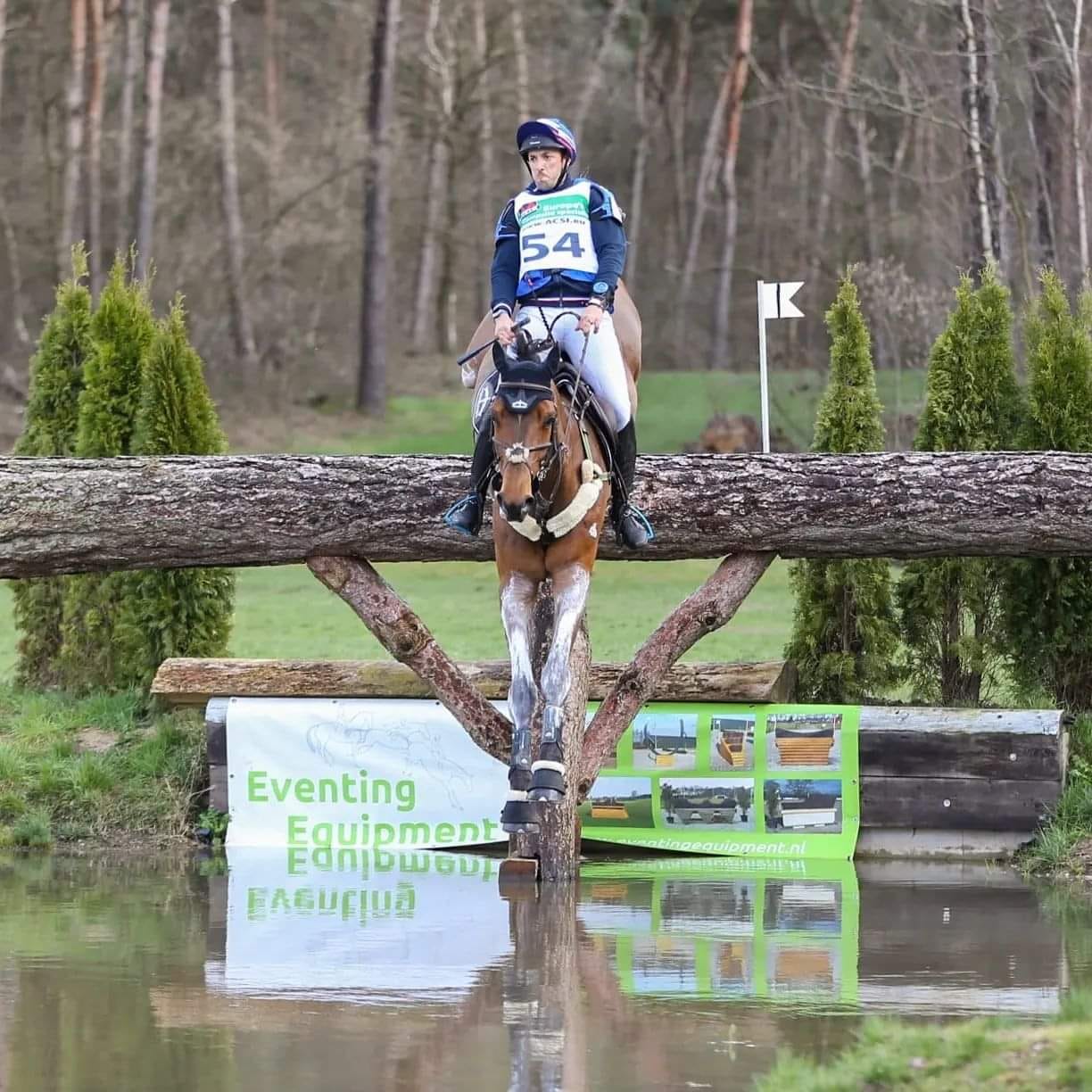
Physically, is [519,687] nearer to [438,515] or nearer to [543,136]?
[438,515]

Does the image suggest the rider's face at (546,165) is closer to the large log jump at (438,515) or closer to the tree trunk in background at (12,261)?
the large log jump at (438,515)

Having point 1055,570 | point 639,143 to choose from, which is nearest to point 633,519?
point 1055,570

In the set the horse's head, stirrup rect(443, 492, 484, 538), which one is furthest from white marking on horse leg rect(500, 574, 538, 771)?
the horse's head

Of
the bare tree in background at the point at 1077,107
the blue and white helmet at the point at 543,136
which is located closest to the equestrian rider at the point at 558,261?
the blue and white helmet at the point at 543,136

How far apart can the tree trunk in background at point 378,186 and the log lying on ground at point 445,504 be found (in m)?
25.9

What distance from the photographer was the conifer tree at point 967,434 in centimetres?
1049

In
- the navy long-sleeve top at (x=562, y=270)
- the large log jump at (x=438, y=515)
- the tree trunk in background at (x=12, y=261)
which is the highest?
the tree trunk in background at (x=12, y=261)

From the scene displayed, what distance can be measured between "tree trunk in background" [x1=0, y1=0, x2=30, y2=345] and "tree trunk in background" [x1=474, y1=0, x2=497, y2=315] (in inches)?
426

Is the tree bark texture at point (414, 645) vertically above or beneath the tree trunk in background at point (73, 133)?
beneath

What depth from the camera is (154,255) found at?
3709 centimetres

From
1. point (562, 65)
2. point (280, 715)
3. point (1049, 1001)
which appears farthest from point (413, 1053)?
point (562, 65)

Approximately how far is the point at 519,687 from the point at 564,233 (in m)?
2.05

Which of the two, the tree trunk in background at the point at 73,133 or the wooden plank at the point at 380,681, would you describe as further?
the tree trunk in background at the point at 73,133

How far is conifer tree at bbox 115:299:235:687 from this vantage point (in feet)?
36.4
